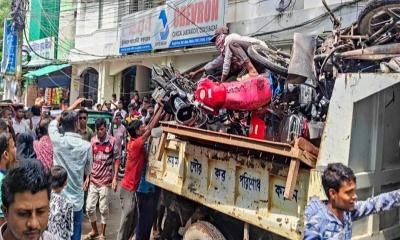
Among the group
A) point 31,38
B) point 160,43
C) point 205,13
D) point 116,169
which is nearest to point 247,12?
point 205,13

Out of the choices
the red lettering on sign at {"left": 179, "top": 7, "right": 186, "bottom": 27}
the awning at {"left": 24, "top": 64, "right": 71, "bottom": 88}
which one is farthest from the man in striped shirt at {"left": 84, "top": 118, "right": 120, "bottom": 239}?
the awning at {"left": 24, "top": 64, "right": 71, "bottom": 88}

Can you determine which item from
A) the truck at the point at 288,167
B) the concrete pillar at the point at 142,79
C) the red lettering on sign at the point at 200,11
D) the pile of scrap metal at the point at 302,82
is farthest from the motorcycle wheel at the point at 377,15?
the concrete pillar at the point at 142,79

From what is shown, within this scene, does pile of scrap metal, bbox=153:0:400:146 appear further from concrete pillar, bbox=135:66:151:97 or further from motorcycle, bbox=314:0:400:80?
concrete pillar, bbox=135:66:151:97

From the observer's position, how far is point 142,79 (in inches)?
670

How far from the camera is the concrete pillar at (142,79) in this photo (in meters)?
16.8

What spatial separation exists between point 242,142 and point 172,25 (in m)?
10.6

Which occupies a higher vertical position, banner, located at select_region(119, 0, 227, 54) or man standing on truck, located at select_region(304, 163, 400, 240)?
banner, located at select_region(119, 0, 227, 54)

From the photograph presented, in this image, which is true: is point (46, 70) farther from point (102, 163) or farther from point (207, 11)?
point (102, 163)

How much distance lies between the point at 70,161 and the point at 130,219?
1418 millimetres

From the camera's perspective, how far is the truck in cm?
310

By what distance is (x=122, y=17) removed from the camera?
16.8 metres

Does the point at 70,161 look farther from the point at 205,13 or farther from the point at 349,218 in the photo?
the point at 205,13

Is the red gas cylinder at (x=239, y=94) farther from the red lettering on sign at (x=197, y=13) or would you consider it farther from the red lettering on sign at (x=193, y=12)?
the red lettering on sign at (x=193, y=12)

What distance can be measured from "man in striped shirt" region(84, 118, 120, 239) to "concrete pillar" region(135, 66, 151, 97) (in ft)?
33.8
